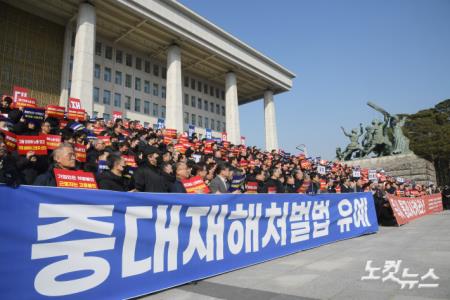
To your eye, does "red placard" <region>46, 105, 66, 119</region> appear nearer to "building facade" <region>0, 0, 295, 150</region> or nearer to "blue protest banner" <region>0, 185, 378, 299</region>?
"blue protest banner" <region>0, 185, 378, 299</region>

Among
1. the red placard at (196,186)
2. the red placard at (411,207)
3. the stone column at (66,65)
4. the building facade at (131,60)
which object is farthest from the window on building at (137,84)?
the red placard at (196,186)

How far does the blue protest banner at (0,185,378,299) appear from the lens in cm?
288

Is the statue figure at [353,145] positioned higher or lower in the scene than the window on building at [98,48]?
lower

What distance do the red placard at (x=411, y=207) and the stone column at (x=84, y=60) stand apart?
21179 mm

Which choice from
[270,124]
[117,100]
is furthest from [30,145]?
[270,124]

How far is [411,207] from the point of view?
13.9m

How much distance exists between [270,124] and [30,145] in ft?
139

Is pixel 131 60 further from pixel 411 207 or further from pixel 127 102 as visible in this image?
pixel 411 207

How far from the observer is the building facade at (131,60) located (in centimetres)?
2842

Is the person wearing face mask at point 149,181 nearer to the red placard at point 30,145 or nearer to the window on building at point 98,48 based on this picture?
the red placard at point 30,145

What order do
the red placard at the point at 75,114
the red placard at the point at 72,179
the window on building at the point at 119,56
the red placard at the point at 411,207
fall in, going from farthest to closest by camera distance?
the window on building at the point at 119,56, the red placard at the point at 75,114, the red placard at the point at 411,207, the red placard at the point at 72,179

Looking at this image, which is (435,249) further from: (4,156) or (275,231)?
(4,156)

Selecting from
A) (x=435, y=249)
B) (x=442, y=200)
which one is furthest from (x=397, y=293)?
(x=442, y=200)

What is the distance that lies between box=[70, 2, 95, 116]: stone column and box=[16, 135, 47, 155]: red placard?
1993cm
